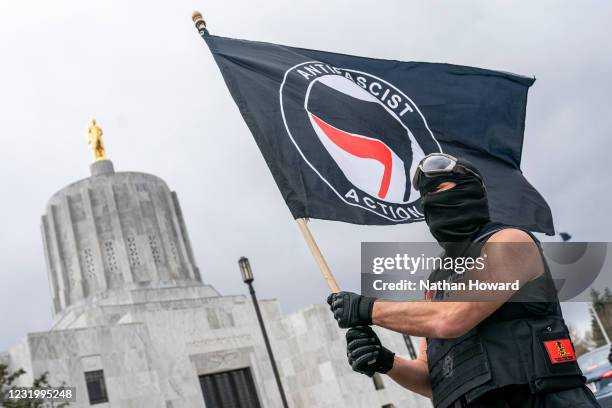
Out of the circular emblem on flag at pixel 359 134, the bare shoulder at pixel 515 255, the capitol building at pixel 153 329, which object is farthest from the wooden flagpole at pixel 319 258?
the capitol building at pixel 153 329

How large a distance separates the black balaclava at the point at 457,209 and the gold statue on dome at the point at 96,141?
31.4 meters

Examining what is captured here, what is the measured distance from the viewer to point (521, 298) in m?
2.89

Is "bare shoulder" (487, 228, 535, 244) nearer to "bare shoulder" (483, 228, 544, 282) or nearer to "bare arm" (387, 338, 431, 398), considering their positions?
"bare shoulder" (483, 228, 544, 282)

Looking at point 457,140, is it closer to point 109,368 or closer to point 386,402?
point 109,368

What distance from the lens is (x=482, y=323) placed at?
2.96 m

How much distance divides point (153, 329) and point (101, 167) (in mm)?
10478

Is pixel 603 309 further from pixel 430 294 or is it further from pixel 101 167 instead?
pixel 101 167

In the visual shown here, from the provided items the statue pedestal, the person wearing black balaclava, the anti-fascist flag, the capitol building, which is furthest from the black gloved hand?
the statue pedestal

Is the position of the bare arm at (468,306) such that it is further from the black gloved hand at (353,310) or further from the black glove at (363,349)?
the black glove at (363,349)

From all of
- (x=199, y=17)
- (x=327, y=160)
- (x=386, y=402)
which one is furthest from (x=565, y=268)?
(x=386, y=402)

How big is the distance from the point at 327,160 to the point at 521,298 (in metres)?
2.26

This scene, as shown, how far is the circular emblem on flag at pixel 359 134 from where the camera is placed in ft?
16.1

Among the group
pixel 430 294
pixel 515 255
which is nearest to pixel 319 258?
pixel 430 294

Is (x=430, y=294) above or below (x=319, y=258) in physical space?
below
